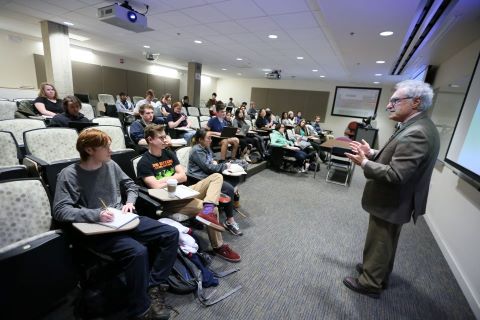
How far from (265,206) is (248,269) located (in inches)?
50.6

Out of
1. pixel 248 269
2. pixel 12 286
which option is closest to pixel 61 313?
pixel 12 286

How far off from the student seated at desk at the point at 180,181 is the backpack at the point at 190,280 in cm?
27

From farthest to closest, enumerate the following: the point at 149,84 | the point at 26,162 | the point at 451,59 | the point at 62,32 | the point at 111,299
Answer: the point at 149,84 → the point at 62,32 → the point at 451,59 → the point at 26,162 → the point at 111,299

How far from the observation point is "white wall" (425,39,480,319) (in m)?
1.93

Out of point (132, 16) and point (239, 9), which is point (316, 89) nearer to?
point (239, 9)

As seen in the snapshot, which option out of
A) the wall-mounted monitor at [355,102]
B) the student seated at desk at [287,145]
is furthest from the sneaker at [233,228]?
the wall-mounted monitor at [355,102]

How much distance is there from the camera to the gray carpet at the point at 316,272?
161 cm

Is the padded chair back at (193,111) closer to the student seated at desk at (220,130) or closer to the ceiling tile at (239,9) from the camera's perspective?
the student seated at desk at (220,130)

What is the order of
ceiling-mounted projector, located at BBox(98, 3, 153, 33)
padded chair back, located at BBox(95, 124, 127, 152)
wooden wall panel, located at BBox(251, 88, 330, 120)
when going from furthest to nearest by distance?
wooden wall panel, located at BBox(251, 88, 330, 120)
ceiling-mounted projector, located at BBox(98, 3, 153, 33)
padded chair back, located at BBox(95, 124, 127, 152)

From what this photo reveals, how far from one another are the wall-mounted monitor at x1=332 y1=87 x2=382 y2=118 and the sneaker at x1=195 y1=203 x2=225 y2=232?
10350mm

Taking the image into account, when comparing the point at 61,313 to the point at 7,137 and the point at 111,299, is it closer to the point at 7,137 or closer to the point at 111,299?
the point at 111,299

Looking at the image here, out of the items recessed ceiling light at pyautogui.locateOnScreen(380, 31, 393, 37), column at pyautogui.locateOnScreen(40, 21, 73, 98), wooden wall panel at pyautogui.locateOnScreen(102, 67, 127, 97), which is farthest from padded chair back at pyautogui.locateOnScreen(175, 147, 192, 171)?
wooden wall panel at pyautogui.locateOnScreen(102, 67, 127, 97)

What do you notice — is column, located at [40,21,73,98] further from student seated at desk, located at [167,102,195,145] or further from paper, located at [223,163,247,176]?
paper, located at [223,163,247,176]

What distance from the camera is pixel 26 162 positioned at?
183 centimetres
